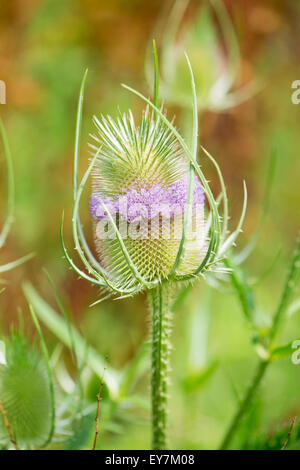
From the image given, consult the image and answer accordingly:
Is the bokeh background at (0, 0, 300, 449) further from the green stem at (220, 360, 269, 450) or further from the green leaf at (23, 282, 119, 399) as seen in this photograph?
the green stem at (220, 360, 269, 450)

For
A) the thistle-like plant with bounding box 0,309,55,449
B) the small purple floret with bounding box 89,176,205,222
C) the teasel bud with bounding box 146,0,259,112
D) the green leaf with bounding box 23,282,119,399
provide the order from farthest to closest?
the teasel bud with bounding box 146,0,259,112
the green leaf with bounding box 23,282,119,399
the thistle-like plant with bounding box 0,309,55,449
the small purple floret with bounding box 89,176,205,222

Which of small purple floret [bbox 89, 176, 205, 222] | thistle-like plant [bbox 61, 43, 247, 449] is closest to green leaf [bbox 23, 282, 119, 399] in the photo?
thistle-like plant [bbox 61, 43, 247, 449]

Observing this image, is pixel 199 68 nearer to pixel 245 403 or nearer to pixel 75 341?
pixel 75 341

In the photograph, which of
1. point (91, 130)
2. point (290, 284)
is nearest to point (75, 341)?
point (290, 284)

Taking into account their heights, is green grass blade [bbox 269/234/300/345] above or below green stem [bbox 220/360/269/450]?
above

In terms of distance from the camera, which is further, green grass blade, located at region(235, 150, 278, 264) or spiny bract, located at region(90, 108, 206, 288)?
green grass blade, located at region(235, 150, 278, 264)

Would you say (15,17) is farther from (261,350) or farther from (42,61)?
(261,350)

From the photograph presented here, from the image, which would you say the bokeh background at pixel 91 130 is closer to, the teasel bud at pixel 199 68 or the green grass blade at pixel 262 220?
the teasel bud at pixel 199 68
